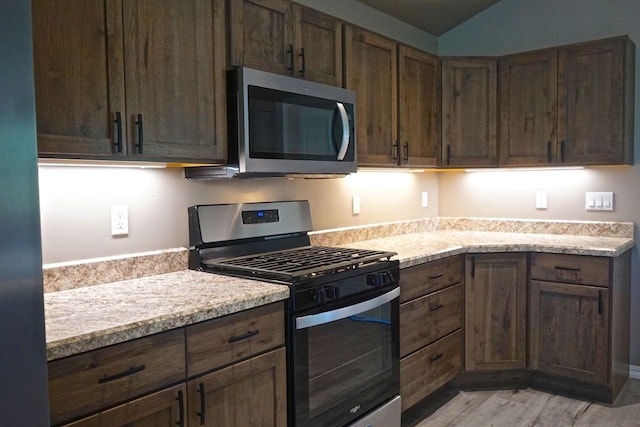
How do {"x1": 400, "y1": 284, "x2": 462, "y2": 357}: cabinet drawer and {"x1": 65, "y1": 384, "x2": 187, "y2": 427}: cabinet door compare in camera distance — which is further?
{"x1": 400, "y1": 284, "x2": 462, "y2": 357}: cabinet drawer

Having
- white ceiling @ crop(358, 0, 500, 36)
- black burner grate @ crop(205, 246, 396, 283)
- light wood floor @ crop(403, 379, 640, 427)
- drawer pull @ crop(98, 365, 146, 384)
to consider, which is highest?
white ceiling @ crop(358, 0, 500, 36)

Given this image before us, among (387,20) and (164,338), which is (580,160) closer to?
(387,20)

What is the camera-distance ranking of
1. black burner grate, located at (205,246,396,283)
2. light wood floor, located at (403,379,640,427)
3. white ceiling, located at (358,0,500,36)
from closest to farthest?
black burner grate, located at (205,246,396,283)
light wood floor, located at (403,379,640,427)
white ceiling, located at (358,0,500,36)

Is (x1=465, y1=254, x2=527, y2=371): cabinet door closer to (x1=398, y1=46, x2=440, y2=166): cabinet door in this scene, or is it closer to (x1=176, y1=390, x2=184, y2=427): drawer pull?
(x1=398, y1=46, x2=440, y2=166): cabinet door

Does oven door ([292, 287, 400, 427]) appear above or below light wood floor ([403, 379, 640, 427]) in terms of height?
above

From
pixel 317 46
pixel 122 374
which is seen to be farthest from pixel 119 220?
pixel 317 46

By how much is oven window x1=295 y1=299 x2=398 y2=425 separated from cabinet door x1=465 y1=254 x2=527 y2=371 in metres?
0.83

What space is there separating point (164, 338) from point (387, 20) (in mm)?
2678

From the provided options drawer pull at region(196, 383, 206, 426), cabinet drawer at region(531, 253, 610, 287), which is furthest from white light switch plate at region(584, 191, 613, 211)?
drawer pull at region(196, 383, 206, 426)

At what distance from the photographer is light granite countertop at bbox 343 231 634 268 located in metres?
2.80

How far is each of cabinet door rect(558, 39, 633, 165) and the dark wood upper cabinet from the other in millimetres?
1534

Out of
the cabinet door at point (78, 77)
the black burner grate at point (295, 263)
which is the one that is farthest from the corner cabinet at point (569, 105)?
the cabinet door at point (78, 77)

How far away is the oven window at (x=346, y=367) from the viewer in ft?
6.59

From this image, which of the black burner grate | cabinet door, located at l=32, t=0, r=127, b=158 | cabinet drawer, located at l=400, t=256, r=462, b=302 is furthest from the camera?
cabinet drawer, located at l=400, t=256, r=462, b=302
